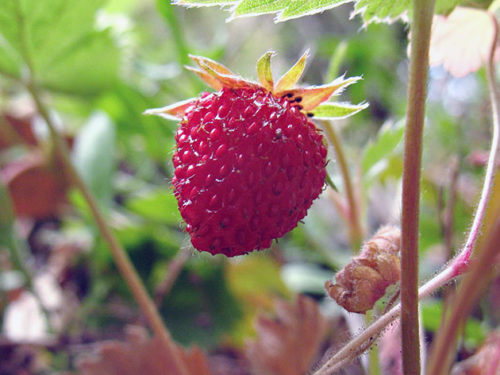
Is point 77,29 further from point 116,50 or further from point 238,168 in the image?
point 238,168

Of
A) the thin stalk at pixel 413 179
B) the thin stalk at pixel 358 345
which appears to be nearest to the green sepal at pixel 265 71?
the thin stalk at pixel 413 179

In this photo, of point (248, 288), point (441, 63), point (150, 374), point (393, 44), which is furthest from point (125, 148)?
point (393, 44)

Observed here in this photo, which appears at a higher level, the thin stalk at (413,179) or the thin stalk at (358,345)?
the thin stalk at (413,179)

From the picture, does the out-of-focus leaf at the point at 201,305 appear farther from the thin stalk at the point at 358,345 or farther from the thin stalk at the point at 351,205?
the thin stalk at the point at 358,345

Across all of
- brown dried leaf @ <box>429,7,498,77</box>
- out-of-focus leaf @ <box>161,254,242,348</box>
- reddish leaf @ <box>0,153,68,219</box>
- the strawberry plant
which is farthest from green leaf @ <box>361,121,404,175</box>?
reddish leaf @ <box>0,153,68,219</box>

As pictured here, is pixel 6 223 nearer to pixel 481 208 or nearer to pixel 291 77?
pixel 291 77

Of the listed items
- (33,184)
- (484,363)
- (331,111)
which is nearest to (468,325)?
(484,363)
